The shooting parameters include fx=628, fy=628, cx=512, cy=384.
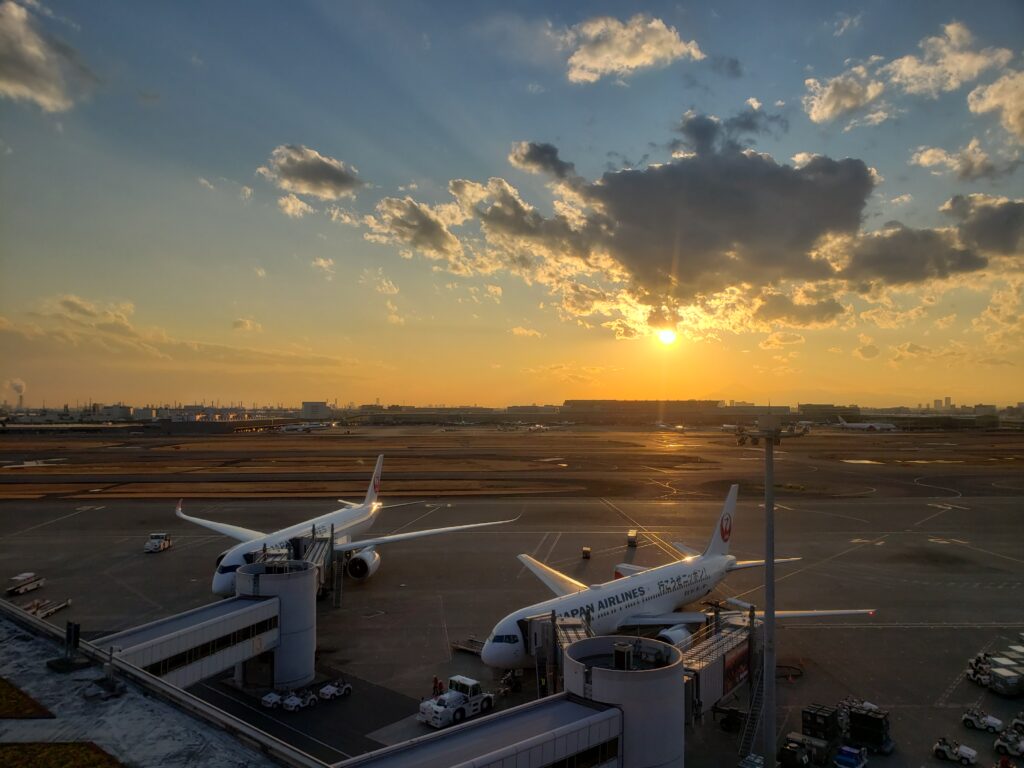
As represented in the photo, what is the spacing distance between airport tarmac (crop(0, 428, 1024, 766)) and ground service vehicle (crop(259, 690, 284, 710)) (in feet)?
1.72

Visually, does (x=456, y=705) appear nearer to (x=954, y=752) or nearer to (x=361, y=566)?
(x=954, y=752)

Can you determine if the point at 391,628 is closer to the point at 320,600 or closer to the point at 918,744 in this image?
the point at 320,600

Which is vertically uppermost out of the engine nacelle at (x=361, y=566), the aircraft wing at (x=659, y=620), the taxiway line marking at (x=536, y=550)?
the aircraft wing at (x=659, y=620)

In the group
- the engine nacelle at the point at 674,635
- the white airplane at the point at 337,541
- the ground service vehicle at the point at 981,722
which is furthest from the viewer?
the white airplane at the point at 337,541

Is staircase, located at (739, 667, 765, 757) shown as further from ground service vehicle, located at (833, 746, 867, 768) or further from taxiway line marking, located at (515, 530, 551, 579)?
taxiway line marking, located at (515, 530, 551, 579)

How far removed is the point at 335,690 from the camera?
29766mm

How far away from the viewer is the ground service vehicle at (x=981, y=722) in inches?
1050

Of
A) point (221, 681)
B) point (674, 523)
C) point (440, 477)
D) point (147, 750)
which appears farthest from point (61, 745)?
point (440, 477)

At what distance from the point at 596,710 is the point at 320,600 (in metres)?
31.6

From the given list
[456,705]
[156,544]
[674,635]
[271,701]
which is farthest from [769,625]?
[156,544]

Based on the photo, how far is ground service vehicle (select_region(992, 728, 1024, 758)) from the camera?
24906mm

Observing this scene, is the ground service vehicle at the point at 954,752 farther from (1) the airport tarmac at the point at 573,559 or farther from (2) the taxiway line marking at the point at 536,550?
(2) the taxiway line marking at the point at 536,550

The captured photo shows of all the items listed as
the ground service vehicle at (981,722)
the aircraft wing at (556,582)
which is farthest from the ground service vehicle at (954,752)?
the aircraft wing at (556,582)

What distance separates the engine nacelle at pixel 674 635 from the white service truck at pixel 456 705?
10287 mm
